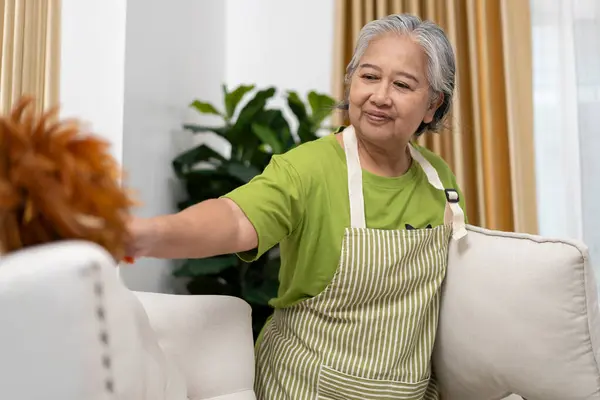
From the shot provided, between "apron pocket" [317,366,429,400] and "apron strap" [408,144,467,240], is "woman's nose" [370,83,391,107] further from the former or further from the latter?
"apron pocket" [317,366,429,400]

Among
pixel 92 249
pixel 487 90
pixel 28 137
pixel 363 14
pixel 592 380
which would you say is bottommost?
pixel 592 380

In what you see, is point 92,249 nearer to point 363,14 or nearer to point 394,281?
point 394,281

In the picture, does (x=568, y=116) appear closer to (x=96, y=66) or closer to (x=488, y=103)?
(x=488, y=103)

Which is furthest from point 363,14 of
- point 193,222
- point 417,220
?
point 193,222

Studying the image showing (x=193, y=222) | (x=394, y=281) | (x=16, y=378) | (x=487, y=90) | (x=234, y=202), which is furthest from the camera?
(x=487, y=90)

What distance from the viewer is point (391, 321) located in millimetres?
1315

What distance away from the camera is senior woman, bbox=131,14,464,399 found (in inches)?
50.3

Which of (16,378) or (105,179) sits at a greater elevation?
(105,179)

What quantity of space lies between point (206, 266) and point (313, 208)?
3.48ft

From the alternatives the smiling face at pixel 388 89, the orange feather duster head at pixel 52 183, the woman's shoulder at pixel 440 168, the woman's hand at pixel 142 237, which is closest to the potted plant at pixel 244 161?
the woman's shoulder at pixel 440 168

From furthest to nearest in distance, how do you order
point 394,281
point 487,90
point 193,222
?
point 487,90, point 394,281, point 193,222

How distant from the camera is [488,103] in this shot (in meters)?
2.76

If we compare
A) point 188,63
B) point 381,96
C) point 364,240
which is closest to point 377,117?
point 381,96

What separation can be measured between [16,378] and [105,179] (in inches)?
8.4
